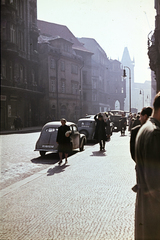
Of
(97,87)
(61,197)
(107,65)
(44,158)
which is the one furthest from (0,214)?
(107,65)

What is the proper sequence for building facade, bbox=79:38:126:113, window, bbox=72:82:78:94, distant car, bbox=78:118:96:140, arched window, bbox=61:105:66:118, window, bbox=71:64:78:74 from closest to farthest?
1. distant car, bbox=78:118:96:140
2. arched window, bbox=61:105:66:118
3. window, bbox=72:82:78:94
4. window, bbox=71:64:78:74
5. building facade, bbox=79:38:126:113

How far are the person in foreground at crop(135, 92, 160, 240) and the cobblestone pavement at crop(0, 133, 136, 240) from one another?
1.68 metres

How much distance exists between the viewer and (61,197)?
6379mm

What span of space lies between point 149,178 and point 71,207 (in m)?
3.34

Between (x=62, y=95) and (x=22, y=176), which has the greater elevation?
(x=62, y=95)

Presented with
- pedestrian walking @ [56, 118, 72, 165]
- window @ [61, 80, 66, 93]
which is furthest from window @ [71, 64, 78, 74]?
pedestrian walking @ [56, 118, 72, 165]

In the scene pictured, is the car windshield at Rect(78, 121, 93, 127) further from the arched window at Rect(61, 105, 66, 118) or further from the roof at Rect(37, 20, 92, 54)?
the roof at Rect(37, 20, 92, 54)

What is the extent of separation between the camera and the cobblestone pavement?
4547 mm

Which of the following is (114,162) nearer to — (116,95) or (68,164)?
(68,164)

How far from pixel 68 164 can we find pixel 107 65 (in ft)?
280

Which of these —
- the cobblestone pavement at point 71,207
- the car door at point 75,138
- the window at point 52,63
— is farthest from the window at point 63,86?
the cobblestone pavement at point 71,207

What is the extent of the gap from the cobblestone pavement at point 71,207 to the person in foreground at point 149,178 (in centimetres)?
168

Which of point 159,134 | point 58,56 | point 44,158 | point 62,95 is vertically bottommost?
point 44,158

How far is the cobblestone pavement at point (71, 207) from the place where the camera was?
4.55 meters
